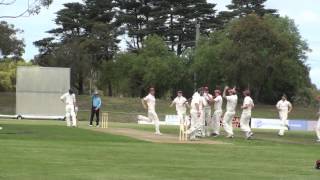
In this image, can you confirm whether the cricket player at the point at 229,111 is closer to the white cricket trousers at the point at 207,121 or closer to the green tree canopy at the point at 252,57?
the white cricket trousers at the point at 207,121

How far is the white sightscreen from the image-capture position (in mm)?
54219

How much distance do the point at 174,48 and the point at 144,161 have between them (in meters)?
93.8

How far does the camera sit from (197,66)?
290 feet

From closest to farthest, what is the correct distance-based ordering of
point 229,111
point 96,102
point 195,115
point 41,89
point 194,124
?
point 194,124
point 195,115
point 229,111
point 96,102
point 41,89

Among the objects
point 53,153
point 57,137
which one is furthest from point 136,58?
point 53,153

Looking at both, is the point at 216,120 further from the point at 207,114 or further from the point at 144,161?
the point at 144,161

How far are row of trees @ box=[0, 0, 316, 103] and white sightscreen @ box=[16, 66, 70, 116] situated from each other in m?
31.7

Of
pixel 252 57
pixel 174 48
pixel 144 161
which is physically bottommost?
pixel 144 161

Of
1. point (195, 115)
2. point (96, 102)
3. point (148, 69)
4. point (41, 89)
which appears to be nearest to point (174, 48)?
point (148, 69)

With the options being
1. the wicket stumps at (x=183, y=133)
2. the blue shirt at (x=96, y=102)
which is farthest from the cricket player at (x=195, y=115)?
the blue shirt at (x=96, y=102)

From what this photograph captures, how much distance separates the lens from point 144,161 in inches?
643

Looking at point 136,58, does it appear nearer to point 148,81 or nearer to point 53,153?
point 148,81

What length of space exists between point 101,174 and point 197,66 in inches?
2970

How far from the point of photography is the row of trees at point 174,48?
82250 millimetres
